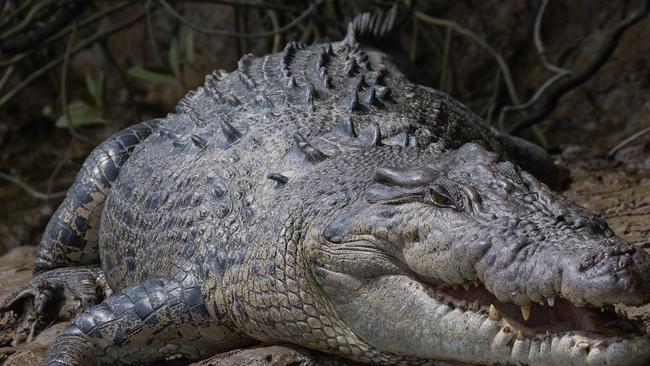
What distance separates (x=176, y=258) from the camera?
360cm

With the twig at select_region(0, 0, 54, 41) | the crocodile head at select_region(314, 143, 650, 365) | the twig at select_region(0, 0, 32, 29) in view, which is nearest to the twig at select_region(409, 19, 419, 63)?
the twig at select_region(0, 0, 54, 41)

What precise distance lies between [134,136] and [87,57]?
5343 mm

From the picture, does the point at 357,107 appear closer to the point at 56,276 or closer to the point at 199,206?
the point at 199,206

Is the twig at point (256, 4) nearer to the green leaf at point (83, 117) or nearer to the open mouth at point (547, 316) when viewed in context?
the green leaf at point (83, 117)

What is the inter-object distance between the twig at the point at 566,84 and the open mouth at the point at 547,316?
12.8 feet

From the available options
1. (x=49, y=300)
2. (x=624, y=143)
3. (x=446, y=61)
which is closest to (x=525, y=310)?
(x=49, y=300)

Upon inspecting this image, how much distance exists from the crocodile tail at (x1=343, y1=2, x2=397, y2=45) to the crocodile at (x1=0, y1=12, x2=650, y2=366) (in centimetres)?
57

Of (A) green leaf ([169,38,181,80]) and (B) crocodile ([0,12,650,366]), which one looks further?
(A) green leaf ([169,38,181,80])

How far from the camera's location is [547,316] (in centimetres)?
256

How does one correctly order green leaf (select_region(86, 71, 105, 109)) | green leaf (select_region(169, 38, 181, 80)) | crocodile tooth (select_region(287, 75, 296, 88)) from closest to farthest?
crocodile tooth (select_region(287, 75, 296, 88)), green leaf (select_region(86, 71, 105, 109)), green leaf (select_region(169, 38, 181, 80))

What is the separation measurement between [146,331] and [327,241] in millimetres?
862

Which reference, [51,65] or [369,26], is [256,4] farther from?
[51,65]

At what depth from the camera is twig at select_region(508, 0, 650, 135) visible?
20.4 feet

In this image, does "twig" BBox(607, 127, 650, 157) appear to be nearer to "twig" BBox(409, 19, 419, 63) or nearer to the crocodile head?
"twig" BBox(409, 19, 419, 63)
